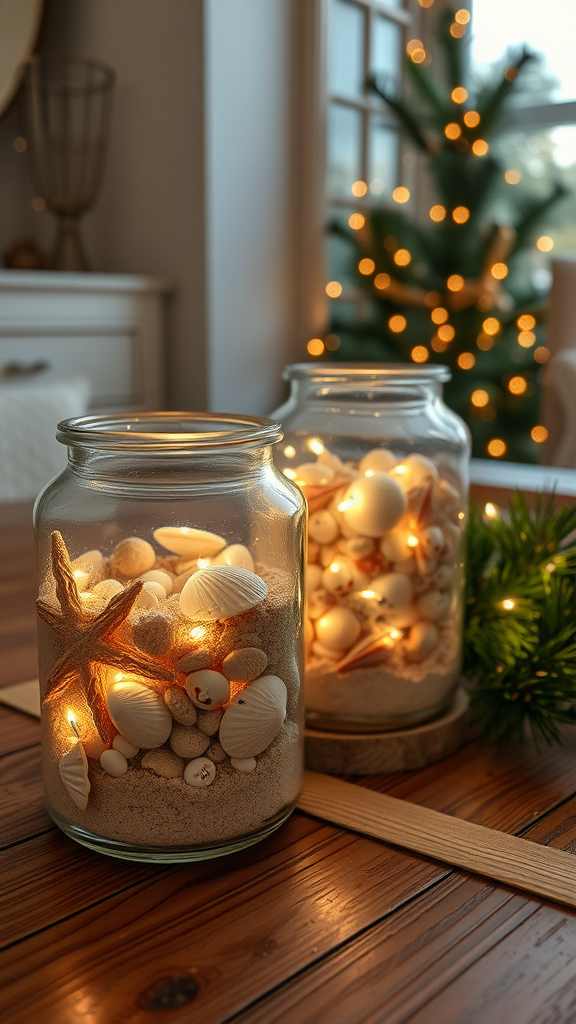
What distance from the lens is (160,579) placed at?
41 centimetres

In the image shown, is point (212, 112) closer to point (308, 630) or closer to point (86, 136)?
point (86, 136)

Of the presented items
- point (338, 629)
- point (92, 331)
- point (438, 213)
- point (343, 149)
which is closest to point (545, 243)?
point (438, 213)

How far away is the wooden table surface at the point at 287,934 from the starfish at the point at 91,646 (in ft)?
0.23

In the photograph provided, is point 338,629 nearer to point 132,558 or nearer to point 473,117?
point 132,558

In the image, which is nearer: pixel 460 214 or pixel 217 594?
pixel 217 594

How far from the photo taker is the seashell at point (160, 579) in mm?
411

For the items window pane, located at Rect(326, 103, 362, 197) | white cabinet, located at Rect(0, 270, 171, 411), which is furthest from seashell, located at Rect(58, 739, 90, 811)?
window pane, located at Rect(326, 103, 362, 197)

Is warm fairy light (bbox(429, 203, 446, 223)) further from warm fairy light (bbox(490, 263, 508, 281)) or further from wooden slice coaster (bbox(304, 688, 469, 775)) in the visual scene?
wooden slice coaster (bbox(304, 688, 469, 775))

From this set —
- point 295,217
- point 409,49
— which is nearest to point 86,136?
point 295,217

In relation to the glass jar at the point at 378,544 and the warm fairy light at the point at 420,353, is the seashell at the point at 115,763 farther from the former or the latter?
the warm fairy light at the point at 420,353

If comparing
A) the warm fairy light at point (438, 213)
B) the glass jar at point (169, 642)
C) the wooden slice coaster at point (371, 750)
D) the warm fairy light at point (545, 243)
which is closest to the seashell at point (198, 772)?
the glass jar at point (169, 642)

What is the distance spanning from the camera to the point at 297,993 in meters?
0.32

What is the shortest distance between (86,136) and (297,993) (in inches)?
93.0

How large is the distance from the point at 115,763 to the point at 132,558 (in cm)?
9
